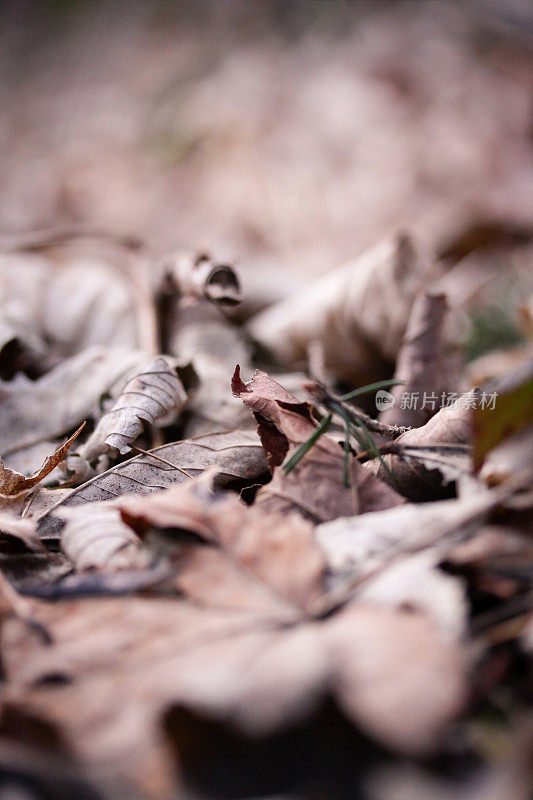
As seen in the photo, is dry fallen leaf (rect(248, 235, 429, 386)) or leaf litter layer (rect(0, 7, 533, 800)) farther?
dry fallen leaf (rect(248, 235, 429, 386))

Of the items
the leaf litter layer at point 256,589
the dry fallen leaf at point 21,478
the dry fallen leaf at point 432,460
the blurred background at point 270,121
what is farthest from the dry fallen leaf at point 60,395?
the blurred background at point 270,121

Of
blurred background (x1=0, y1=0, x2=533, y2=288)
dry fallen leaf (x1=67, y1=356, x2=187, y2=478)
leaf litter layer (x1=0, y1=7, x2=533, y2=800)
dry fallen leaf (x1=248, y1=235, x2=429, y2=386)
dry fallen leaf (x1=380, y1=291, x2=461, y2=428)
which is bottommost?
leaf litter layer (x1=0, y1=7, x2=533, y2=800)

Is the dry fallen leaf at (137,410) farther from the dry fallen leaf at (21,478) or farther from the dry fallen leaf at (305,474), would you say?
the dry fallen leaf at (305,474)

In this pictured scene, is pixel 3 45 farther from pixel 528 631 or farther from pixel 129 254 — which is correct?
pixel 528 631

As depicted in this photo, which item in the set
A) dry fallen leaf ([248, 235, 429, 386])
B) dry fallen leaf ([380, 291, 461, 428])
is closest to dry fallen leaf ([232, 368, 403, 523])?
dry fallen leaf ([380, 291, 461, 428])

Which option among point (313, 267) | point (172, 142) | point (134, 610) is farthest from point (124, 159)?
point (134, 610)

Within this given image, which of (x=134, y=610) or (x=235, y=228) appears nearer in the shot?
(x=134, y=610)

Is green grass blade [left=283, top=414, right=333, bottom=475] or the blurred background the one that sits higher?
the blurred background

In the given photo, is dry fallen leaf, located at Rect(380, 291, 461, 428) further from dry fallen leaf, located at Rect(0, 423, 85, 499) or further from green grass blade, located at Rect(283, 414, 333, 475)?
dry fallen leaf, located at Rect(0, 423, 85, 499)
